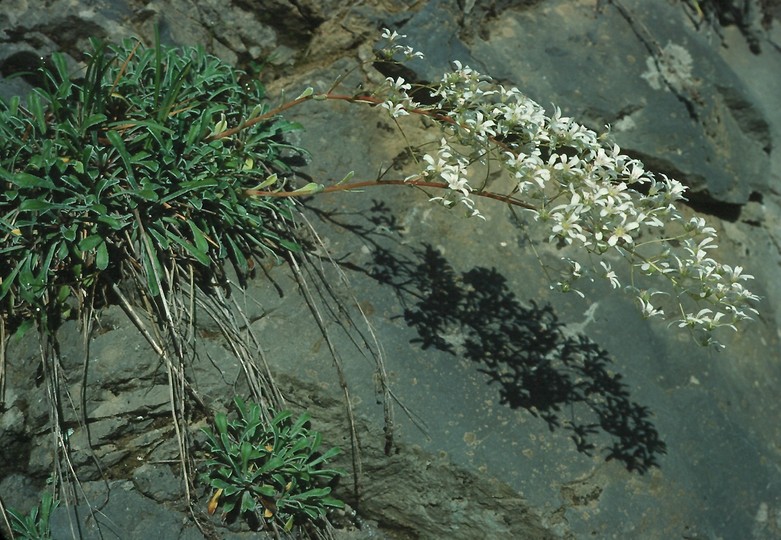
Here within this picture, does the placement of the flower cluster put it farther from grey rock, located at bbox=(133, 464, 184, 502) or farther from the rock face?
grey rock, located at bbox=(133, 464, 184, 502)

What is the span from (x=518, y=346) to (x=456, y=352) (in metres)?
0.28

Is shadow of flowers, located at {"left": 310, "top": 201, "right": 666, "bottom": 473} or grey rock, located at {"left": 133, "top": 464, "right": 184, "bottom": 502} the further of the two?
shadow of flowers, located at {"left": 310, "top": 201, "right": 666, "bottom": 473}

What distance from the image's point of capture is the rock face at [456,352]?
3482 mm

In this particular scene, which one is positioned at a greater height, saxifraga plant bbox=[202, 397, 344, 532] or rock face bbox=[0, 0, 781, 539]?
rock face bbox=[0, 0, 781, 539]

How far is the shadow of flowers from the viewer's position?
366cm

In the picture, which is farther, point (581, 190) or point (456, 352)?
point (456, 352)

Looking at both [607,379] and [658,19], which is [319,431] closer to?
[607,379]

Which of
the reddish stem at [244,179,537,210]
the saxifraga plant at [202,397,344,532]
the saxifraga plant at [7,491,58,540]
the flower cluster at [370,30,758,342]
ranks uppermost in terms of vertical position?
the flower cluster at [370,30,758,342]

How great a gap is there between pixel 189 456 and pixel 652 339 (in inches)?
83.2

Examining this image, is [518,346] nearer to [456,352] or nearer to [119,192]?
[456,352]

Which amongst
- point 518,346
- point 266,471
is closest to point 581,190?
point 518,346

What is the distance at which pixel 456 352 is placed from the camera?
3.73 meters

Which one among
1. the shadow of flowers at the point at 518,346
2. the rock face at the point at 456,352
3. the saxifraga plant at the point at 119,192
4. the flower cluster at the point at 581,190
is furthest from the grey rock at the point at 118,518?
the flower cluster at the point at 581,190

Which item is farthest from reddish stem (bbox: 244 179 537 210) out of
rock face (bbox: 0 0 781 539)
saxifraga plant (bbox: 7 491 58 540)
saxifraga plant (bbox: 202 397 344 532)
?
saxifraga plant (bbox: 7 491 58 540)
